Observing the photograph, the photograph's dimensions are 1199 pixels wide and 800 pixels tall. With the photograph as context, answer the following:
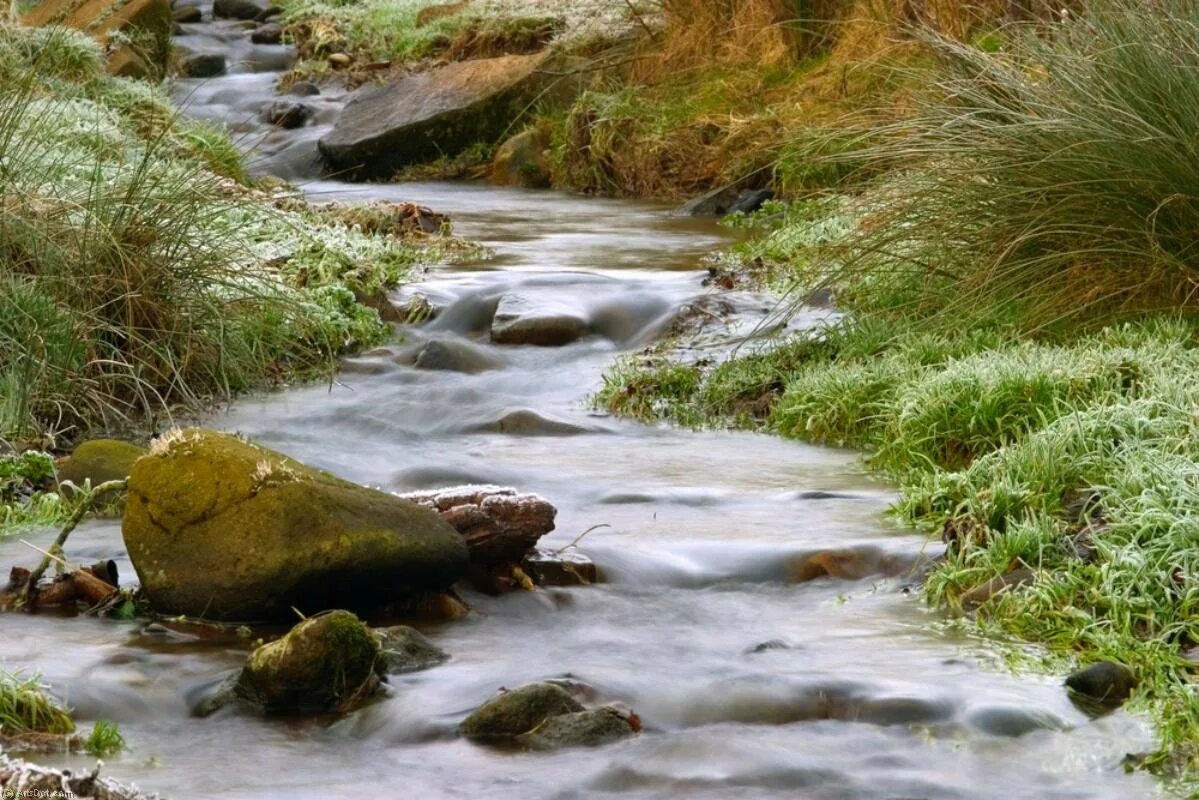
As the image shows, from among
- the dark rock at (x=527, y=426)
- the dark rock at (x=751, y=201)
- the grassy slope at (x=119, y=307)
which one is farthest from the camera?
the dark rock at (x=751, y=201)

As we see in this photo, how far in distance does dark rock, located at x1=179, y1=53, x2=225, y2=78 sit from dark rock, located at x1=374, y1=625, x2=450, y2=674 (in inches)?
747

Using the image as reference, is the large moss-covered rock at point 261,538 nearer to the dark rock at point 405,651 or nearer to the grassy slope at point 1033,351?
the dark rock at point 405,651

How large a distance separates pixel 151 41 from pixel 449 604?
1689 centimetres

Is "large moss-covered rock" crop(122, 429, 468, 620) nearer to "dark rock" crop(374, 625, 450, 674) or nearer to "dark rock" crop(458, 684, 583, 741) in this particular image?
"dark rock" crop(374, 625, 450, 674)

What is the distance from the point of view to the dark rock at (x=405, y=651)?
4.62m

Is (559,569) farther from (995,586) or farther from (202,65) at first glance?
(202,65)

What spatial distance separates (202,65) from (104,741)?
1983 centimetres

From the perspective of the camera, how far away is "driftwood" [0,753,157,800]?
10.0 feet

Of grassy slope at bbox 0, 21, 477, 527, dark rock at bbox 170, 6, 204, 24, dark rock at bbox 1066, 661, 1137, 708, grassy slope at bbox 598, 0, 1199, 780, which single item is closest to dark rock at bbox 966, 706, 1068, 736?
dark rock at bbox 1066, 661, 1137, 708

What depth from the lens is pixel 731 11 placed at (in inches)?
622

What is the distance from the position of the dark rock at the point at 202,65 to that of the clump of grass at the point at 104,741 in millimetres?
19434

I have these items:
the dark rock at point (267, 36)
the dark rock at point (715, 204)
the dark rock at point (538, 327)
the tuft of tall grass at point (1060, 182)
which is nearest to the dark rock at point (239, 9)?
the dark rock at point (267, 36)

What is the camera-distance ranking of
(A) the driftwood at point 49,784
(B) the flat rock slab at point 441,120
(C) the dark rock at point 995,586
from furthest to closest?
(B) the flat rock slab at point 441,120 → (C) the dark rock at point 995,586 → (A) the driftwood at point 49,784

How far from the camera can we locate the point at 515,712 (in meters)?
4.23
